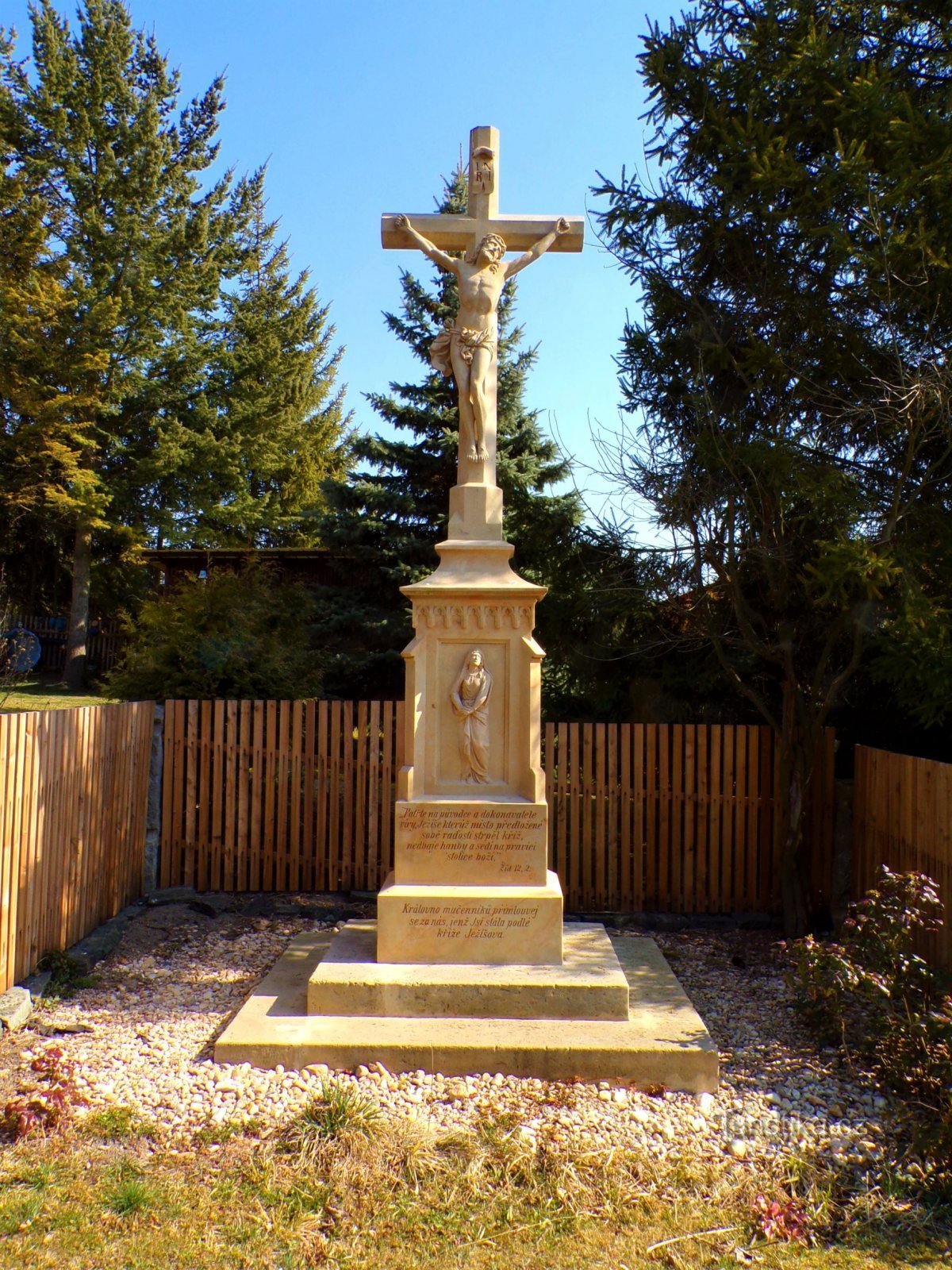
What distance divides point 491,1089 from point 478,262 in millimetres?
5217

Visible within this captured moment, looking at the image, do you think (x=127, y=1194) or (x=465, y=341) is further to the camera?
(x=465, y=341)

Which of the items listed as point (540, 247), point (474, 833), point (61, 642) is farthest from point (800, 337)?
point (61, 642)

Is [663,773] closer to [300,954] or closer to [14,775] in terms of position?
[300,954]

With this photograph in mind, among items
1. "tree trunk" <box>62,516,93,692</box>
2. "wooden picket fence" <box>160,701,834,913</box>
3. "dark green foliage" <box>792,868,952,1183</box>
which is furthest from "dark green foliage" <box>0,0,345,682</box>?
"dark green foliage" <box>792,868,952,1183</box>

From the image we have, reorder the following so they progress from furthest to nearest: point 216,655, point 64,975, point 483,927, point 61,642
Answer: point 61,642, point 216,655, point 64,975, point 483,927

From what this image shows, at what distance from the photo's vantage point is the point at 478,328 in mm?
6453

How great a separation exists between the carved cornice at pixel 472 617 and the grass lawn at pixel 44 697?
31.8 ft

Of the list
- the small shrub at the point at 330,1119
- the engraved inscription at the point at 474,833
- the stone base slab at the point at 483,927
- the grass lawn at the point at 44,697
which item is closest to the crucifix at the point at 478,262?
the engraved inscription at the point at 474,833

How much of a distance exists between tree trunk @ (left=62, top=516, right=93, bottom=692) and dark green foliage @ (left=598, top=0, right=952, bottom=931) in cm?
1609

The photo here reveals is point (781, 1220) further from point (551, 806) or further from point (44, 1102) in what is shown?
point (551, 806)

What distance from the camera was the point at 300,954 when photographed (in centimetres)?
678

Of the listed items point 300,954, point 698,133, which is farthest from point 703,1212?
point 698,133

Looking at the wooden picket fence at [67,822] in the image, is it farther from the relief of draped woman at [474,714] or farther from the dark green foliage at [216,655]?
the relief of draped woman at [474,714]

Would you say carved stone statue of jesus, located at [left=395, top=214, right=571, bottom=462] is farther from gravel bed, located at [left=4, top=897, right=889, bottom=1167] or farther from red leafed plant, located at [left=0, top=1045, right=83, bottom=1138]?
red leafed plant, located at [left=0, top=1045, right=83, bottom=1138]
